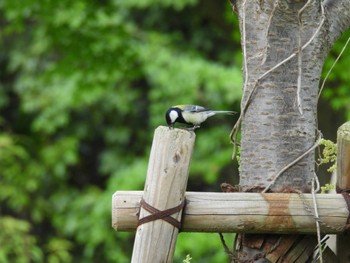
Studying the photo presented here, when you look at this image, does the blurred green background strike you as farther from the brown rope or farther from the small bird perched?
the brown rope

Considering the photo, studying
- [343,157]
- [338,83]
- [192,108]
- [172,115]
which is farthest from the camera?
[338,83]

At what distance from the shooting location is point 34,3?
5.86 metres

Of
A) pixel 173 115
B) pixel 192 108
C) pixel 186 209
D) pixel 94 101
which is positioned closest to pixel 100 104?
pixel 94 101

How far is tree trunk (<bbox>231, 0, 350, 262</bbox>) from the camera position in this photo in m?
2.33

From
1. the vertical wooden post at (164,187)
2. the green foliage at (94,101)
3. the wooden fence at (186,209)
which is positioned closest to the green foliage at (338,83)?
the green foliage at (94,101)

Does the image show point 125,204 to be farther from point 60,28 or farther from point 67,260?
point 67,260

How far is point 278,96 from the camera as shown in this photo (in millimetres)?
2348

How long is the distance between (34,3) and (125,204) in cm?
392

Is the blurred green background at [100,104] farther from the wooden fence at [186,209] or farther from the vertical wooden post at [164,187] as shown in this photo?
the vertical wooden post at [164,187]

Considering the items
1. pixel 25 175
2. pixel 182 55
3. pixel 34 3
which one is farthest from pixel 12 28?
pixel 25 175

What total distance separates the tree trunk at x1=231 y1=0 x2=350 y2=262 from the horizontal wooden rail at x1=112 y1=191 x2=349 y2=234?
80 millimetres

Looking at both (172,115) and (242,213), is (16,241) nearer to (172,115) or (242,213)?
(172,115)

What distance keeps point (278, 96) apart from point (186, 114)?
1.01m

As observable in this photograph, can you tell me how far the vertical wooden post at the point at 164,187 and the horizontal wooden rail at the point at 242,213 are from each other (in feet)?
0.18
